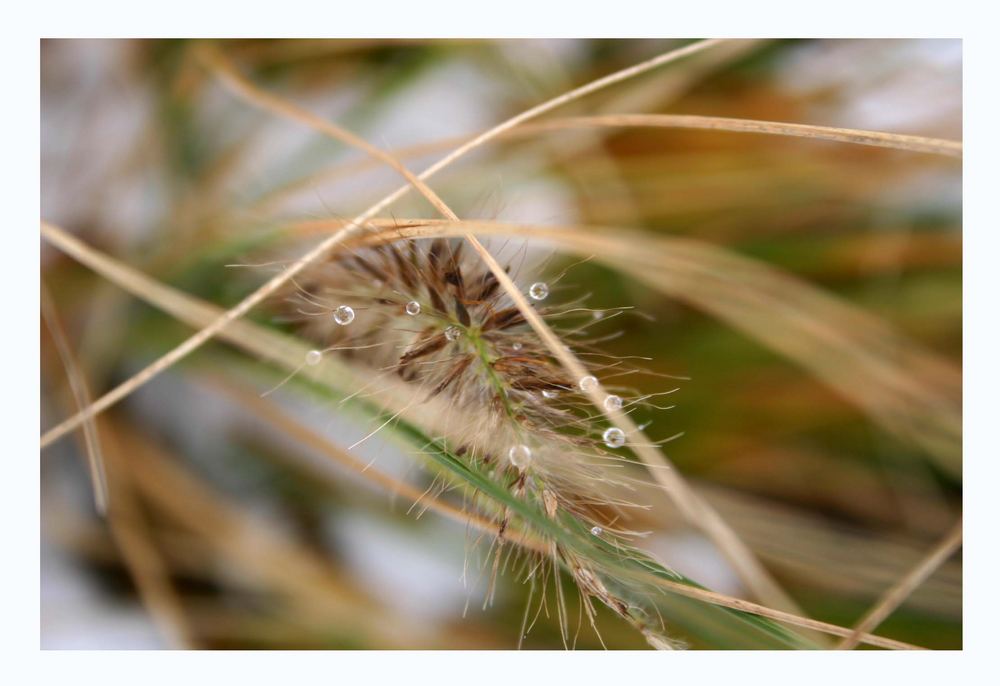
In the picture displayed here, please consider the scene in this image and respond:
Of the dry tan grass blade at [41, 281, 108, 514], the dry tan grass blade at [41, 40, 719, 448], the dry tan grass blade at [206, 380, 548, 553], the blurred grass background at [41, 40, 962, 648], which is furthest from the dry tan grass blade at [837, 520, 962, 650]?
the dry tan grass blade at [41, 281, 108, 514]

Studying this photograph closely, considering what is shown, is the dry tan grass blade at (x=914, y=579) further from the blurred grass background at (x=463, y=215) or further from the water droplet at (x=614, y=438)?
the water droplet at (x=614, y=438)

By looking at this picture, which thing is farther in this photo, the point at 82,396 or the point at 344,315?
the point at 82,396

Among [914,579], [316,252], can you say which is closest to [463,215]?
[316,252]

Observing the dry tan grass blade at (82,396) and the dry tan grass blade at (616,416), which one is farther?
the dry tan grass blade at (82,396)

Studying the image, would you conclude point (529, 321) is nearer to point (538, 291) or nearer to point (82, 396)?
point (538, 291)

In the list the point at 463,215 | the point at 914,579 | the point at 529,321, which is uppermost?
the point at 463,215

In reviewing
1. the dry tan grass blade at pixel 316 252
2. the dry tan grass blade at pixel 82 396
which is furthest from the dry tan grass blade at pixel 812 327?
the dry tan grass blade at pixel 82 396
